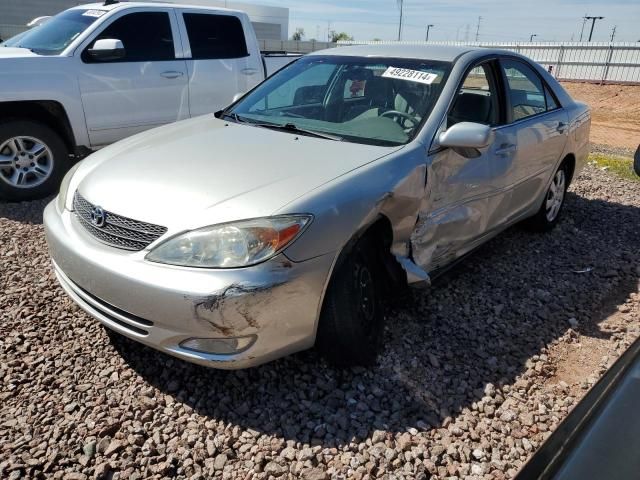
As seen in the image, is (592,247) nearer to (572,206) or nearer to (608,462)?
(572,206)

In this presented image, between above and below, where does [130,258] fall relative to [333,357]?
above

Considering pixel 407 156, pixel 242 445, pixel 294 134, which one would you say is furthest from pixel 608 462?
pixel 294 134

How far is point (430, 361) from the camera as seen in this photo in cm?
290

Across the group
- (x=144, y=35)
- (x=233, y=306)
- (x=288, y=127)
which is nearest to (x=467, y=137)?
(x=288, y=127)

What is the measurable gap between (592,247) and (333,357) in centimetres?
327

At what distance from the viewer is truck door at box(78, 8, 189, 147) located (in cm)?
533

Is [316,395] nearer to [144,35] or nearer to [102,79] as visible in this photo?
[102,79]

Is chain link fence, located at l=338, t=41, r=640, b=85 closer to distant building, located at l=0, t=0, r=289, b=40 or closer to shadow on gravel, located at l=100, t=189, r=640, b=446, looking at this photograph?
distant building, located at l=0, t=0, r=289, b=40

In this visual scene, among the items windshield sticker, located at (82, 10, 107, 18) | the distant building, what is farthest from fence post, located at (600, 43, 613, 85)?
windshield sticker, located at (82, 10, 107, 18)

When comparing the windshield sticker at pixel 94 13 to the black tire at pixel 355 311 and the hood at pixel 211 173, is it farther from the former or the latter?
the black tire at pixel 355 311

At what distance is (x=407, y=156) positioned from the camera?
9.11ft

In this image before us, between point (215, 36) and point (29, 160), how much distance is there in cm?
259

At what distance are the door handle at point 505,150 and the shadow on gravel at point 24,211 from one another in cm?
394

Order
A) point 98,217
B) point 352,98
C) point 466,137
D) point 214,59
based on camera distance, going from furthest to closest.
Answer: point 214,59, point 352,98, point 466,137, point 98,217
